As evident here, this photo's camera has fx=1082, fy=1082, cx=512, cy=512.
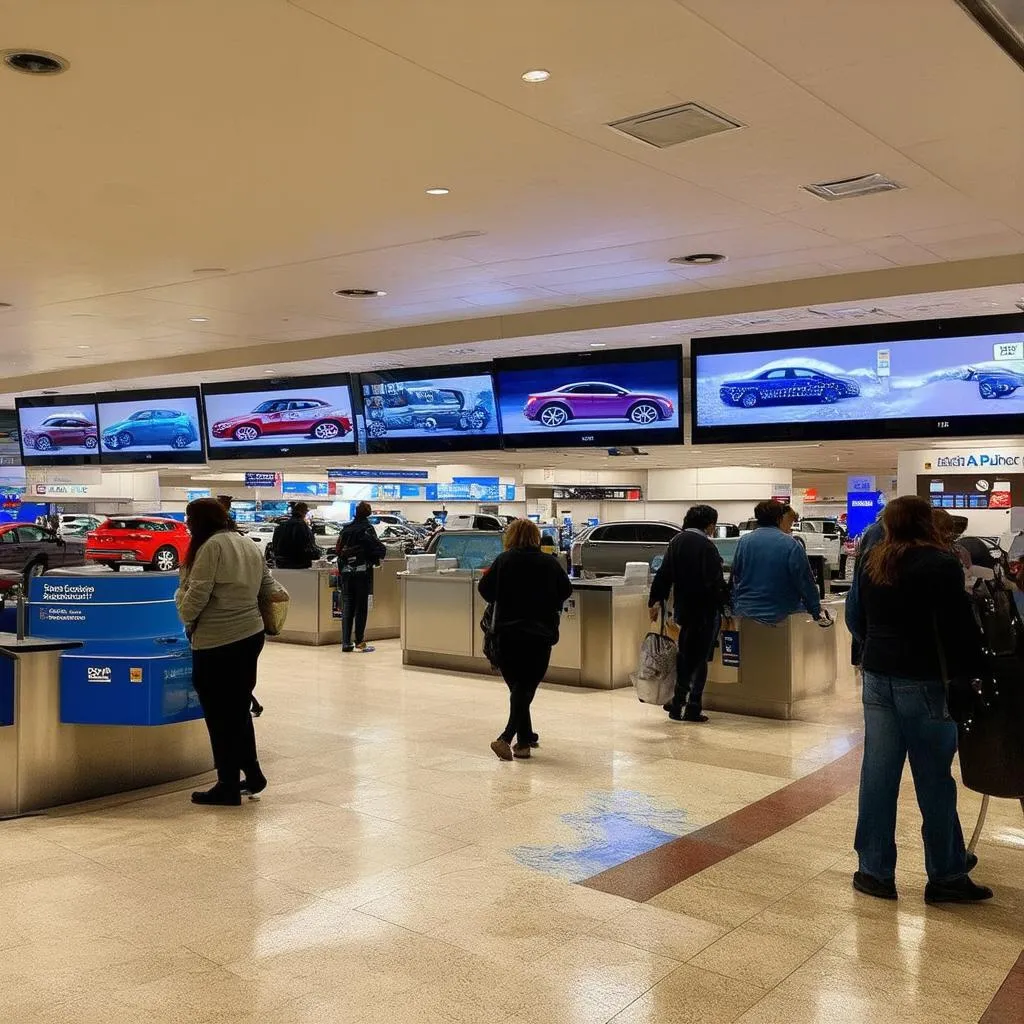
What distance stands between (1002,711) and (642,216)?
10.5ft

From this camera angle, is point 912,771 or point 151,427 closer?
point 912,771

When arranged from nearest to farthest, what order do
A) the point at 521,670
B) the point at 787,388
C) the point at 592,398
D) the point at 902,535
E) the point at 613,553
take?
the point at 902,535 → the point at 521,670 → the point at 787,388 → the point at 592,398 → the point at 613,553

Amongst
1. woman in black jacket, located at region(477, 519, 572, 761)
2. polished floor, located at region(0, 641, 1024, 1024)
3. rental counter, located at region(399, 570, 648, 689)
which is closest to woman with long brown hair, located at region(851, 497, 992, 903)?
polished floor, located at region(0, 641, 1024, 1024)

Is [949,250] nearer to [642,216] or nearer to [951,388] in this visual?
[951,388]

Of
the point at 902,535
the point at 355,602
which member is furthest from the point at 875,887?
the point at 355,602

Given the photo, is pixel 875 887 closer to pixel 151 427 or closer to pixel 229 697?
pixel 229 697

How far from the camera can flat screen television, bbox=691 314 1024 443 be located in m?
7.77

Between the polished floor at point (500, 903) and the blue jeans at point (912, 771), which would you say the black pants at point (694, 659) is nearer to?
the polished floor at point (500, 903)

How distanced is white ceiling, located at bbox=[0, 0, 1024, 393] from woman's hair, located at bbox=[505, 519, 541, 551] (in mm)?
1784

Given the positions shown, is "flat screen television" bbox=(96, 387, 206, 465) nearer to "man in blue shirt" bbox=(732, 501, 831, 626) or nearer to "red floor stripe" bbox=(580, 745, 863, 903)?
"man in blue shirt" bbox=(732, 501, 831, 626)

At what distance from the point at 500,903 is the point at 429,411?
6.72 meters

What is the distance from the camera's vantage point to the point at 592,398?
9617 millimetres

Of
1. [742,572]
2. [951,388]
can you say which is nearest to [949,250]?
[951,388]

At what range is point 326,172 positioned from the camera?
5125 mm
